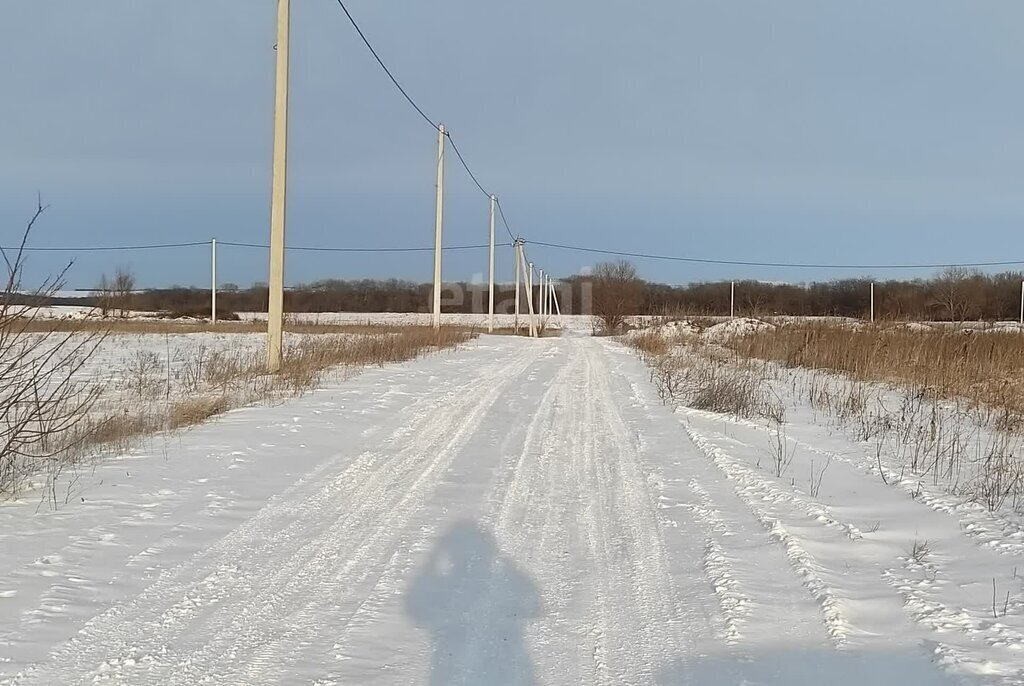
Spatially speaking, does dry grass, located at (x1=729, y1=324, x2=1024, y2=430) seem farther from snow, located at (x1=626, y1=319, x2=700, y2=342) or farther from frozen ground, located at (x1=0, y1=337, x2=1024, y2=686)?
snow, located at (x1=626, y1=319, x2=700, y2=342)

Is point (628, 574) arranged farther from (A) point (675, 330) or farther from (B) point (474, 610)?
(A) point (675, 330)

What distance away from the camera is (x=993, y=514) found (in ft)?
15.8

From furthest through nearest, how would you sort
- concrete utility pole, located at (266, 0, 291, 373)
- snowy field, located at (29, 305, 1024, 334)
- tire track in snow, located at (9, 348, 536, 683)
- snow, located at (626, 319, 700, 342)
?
snow, located at (626, 319, 700, 342), snowy field, located at (29, 305, 1024, 334), concrete utility pole, located at (266, 0, 291, 373), tire track in snow, located at (9, 348, 536, 683)

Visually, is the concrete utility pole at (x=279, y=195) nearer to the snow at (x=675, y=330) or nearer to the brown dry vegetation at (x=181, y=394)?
the brown dry vegetation at (x=181, y=394)

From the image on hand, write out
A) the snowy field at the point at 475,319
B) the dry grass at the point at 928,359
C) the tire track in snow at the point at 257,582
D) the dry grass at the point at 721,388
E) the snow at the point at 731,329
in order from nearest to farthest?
the tire track in snow at the point at 257,582, the dry grass at the point at 721,388, the dry grass at the point at 928,359, the snowy field at the point at 475,319, the snow at the point at 731,329

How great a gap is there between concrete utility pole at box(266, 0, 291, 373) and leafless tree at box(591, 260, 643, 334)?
139 feet

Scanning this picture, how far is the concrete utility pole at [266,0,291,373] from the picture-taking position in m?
13.4

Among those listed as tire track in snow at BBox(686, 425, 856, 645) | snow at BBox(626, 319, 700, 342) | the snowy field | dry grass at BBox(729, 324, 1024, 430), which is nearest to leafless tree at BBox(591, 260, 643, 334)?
the snowy field

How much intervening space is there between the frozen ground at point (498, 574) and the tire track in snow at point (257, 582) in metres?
0.01

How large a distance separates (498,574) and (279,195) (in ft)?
36.9

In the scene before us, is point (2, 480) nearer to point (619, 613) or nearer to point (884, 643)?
point (619, 613)

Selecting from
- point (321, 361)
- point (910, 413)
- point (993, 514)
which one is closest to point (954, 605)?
point (993, 514)

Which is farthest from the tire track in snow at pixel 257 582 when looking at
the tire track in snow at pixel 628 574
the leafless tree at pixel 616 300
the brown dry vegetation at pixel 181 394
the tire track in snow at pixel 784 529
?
the leafless tree at pixel 616 300

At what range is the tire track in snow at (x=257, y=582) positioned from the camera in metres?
2.82
